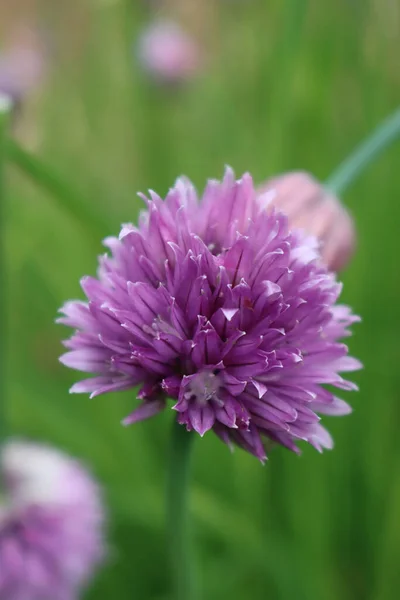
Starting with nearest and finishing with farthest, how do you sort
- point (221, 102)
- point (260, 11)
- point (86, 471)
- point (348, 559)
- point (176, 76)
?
point (86, 471), point (348, 559), point (260, 11), point (176, 76), point (221, 102)

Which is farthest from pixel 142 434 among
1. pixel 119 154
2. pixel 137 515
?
pixel 119 154

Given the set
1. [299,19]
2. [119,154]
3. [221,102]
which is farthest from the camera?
[119,154]

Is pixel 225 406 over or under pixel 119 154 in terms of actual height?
under

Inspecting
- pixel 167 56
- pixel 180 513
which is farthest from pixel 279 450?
pixel 167 56

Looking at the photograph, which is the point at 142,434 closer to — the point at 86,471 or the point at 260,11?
the point at 86,471

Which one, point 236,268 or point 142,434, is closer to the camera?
point 236,268

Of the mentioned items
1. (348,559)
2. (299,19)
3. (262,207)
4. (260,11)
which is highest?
(260,11)

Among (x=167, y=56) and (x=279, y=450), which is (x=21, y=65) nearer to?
(x=167, y=56)

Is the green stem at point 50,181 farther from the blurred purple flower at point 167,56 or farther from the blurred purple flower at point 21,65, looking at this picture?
the blurred purple flower at point 167,56
